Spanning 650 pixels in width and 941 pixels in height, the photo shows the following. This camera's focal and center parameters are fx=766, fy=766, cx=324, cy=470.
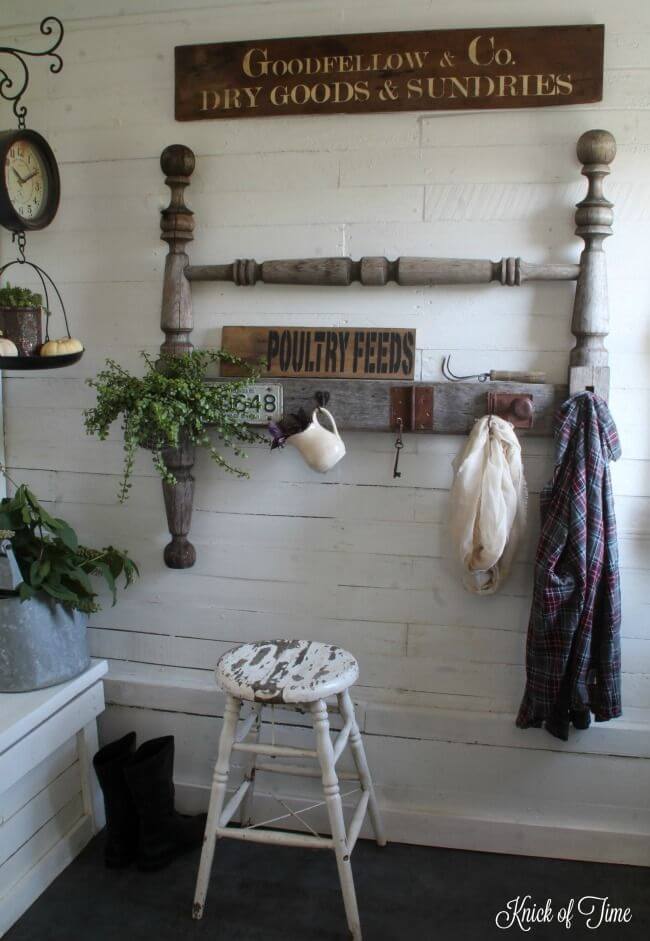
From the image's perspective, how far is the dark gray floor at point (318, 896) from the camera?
191 cm

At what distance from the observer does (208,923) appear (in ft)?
6.37

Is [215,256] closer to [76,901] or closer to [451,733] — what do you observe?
[451,733]

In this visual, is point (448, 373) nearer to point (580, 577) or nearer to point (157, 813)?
point (580, 577)

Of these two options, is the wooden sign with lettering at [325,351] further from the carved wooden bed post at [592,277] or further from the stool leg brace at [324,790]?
the stool leg brace at [324,790]

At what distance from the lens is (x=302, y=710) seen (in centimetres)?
192

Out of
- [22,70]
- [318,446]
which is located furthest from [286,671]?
[22,70]

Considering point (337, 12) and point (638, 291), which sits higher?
point (337, 12)

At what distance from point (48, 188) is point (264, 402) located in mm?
889

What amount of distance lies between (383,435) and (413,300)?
15.0 inches

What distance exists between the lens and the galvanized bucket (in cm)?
201

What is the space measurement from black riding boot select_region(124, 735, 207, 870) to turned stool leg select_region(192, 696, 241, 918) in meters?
0.24

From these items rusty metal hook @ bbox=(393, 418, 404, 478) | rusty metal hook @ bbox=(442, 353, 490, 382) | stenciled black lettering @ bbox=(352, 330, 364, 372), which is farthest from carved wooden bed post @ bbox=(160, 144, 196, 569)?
rusty metal hook @ bbox=(442, 353, 490, 382)

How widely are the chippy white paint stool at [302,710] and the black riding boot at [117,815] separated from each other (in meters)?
Result: 0.31

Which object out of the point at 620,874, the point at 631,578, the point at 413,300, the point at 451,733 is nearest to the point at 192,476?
the point at 413,300
